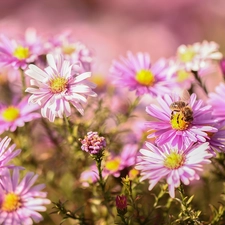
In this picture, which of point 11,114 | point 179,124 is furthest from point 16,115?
point 179,124

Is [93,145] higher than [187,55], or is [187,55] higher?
[187,55]

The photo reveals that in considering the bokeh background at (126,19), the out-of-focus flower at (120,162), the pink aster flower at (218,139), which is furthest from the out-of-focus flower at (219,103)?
the bokeh background at (126,19)

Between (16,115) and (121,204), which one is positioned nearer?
(121,204)

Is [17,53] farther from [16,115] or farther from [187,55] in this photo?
[187,55]

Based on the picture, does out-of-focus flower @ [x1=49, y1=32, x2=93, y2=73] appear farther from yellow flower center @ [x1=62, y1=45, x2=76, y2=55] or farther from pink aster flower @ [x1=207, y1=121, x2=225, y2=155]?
pink aster flower @ [x1=207, y1=121, x2=225, y2=155]

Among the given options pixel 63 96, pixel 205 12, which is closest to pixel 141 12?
pixel 205 12

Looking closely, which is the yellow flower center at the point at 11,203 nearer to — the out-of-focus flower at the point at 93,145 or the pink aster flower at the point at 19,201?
the pink aster flower at the point at 19,201
